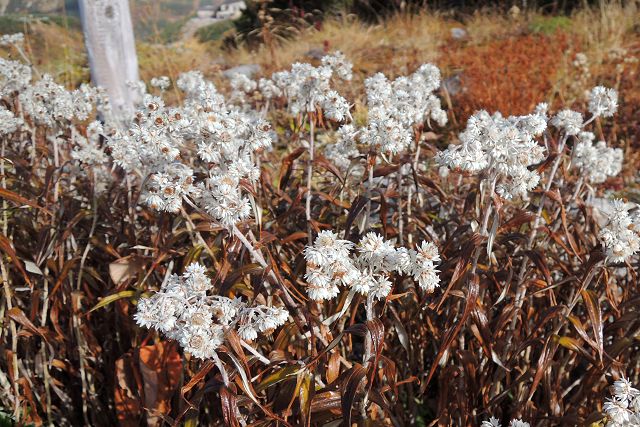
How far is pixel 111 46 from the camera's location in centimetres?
357

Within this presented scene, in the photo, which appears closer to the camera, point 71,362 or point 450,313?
point 450,313

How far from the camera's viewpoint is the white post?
347cm

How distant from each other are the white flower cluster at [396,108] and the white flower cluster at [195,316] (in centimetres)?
64

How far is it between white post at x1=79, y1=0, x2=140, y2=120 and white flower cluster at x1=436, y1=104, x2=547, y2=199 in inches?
109

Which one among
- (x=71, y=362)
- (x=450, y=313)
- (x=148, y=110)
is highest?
(x=148, y=110)

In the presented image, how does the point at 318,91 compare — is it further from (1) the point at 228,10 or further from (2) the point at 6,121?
(1) the point at 228,10

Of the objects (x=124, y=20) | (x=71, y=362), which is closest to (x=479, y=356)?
(x=71, y=362)

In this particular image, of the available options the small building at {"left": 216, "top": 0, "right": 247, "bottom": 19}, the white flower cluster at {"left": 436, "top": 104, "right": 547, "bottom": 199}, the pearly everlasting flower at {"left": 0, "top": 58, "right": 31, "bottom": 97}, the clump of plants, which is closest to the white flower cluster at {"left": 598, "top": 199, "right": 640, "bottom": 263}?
the clump of plants

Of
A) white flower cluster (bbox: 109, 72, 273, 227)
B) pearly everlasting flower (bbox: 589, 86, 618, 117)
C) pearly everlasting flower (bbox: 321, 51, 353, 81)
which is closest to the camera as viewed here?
white flower cluster (bbox: 109, 72, 273, 227)

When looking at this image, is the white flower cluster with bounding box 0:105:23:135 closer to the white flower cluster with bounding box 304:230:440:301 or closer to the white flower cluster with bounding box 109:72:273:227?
the white flower cluster with bounding box 109:72:273:227

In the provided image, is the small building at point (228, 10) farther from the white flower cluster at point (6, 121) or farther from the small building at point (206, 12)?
the white flower cluster at point (6, 121)

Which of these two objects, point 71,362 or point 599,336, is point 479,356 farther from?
point 71,362

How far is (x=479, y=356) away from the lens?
1.71m

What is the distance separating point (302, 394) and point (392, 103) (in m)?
0.94
